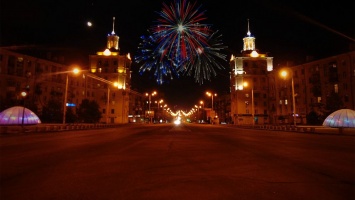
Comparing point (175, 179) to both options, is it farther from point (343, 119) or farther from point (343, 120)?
point (343, 119)

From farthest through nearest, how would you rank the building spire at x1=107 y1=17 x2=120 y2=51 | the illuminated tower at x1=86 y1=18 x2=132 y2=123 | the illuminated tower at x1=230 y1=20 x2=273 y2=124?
the building spire at x1=107 y1=17 x2=120 y2=51, the illuminated tower at x1=86 y1=18 x2=132 y2=123, the illuminated tower at x1=230 y1=20 x2=273 y2=124

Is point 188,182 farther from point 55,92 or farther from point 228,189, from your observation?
point 55,92

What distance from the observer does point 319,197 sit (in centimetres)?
661

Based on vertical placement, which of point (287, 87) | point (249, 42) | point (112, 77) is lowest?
point (287, 87)

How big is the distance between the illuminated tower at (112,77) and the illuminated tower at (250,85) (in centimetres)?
3892

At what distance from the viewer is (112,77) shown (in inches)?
4190

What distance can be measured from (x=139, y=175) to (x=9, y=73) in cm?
6610

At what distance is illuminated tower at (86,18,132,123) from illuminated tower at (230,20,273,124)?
38921 millimetres

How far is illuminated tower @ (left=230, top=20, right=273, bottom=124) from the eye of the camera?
328 feet

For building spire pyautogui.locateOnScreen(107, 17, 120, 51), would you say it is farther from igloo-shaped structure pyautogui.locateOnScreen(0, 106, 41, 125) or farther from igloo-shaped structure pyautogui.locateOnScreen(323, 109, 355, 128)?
igloo-shaped structure pyautogui.locateOnScreen(323, 109, 355, 128)

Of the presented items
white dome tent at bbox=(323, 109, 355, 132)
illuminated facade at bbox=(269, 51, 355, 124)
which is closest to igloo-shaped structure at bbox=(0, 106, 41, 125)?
white dome tent at bbox=(323, 109, 355, 132)

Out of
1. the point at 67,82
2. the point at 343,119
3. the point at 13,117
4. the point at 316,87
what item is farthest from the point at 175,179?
the point at 316,87

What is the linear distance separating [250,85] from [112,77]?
47.8m

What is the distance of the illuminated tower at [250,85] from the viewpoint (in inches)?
3935
